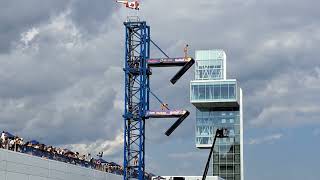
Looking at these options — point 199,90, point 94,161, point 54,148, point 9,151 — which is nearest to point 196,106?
point 199,90

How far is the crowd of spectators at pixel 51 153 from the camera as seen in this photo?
59100mm

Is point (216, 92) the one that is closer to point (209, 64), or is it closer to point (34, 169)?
point (209, 64)

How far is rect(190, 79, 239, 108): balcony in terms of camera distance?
163250 mm

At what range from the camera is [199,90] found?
165m

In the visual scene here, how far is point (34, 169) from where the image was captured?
211 ft

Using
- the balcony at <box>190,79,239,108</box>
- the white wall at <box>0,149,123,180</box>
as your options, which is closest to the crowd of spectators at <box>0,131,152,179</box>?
the white wall at <box>0,149,123,180</box>

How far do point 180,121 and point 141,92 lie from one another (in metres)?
7.67

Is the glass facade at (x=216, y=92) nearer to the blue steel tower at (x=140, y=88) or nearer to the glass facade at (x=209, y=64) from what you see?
the glass facade at (x=209, y=64)

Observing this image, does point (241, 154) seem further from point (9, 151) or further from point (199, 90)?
point (9, 151)

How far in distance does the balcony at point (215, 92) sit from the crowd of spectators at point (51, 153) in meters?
69.5

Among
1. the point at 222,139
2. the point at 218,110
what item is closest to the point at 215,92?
the point at 218,110

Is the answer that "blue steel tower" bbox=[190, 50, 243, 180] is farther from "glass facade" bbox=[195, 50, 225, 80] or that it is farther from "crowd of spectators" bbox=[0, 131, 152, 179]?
"crowd of spectators" bbox=[0, 131, 152, 179]

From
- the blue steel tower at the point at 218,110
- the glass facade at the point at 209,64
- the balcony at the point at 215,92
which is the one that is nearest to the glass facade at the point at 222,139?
the blue steel tower at the point at 218,110

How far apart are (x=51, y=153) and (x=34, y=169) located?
431 centimetres
